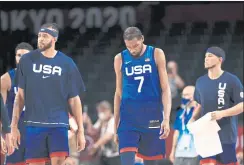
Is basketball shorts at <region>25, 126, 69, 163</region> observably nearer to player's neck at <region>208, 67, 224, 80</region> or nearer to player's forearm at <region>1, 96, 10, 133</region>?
player's forearm at <region>1, 96, 10, 133</region>

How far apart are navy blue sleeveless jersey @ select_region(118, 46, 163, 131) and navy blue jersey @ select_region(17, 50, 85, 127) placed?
0.92m

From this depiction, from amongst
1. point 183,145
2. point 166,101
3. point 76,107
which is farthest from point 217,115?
point 76,107

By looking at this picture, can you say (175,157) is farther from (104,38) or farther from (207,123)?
(104,38)

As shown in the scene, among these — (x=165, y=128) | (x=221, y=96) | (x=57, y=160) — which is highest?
(x=221, y=96)

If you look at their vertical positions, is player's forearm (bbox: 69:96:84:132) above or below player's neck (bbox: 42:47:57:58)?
→ below

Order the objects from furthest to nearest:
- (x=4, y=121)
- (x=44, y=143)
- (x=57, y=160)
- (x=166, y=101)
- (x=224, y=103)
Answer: (x=224, y=103) < (x=166, y=101) < (x=4, y=121) < (x=44, y=143) < (x=57, y=160)

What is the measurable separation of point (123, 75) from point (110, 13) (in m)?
15.4

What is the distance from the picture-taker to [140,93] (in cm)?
1055

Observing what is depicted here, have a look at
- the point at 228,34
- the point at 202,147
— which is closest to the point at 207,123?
the point at 202,147

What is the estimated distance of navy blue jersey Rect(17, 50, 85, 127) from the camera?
9.77 meters

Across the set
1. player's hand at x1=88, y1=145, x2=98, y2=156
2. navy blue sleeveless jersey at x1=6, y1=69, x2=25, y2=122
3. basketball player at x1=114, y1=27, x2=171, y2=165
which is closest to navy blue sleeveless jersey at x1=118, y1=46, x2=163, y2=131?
basketball player at x1=114, y1=27, x2=171, y2=165

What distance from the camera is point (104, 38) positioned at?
1023 inches

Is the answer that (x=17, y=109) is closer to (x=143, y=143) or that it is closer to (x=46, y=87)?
(x=46, y=87)

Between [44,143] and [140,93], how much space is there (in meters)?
1.47
